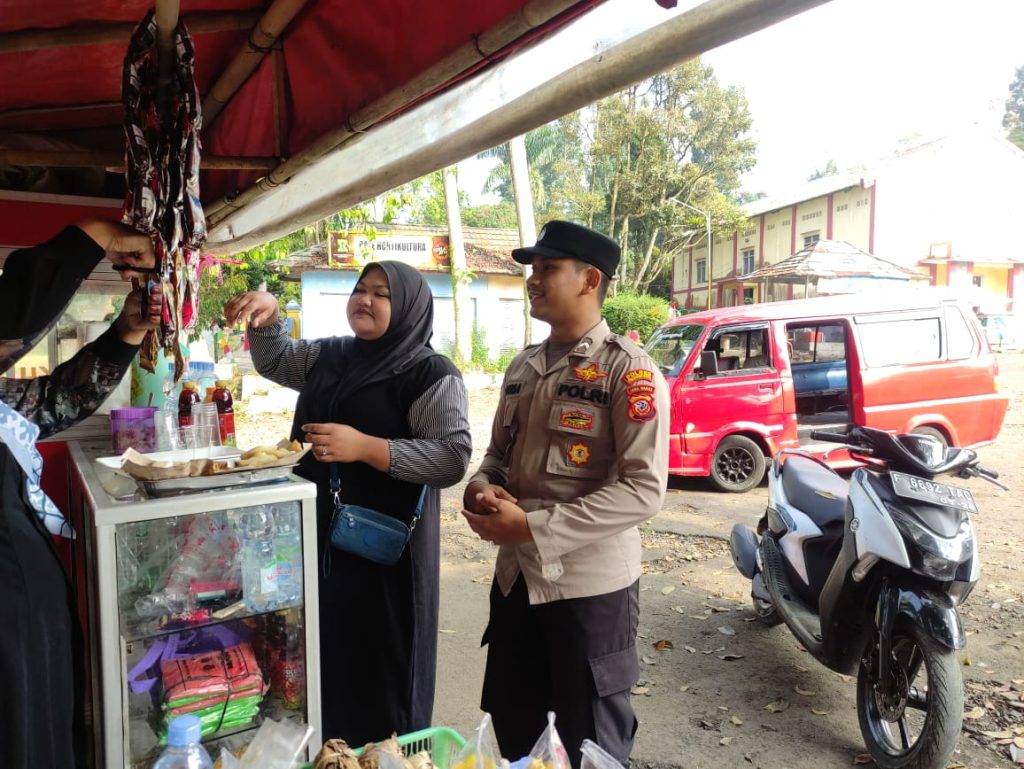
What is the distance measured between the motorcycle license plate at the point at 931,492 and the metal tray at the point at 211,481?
2.44m

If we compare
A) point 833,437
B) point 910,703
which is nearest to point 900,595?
point 910,703

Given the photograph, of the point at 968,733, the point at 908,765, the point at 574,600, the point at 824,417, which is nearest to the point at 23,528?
the point at 574,600

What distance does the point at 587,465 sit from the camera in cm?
203

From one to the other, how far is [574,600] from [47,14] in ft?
7.23

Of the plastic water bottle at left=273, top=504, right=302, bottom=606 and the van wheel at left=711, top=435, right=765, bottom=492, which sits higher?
the plastic water bottle at left=273, top=504, right=302, bottom=606

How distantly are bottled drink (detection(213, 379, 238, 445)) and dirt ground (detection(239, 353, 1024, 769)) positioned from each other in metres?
1.62

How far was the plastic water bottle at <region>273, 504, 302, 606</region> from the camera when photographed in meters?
1.89

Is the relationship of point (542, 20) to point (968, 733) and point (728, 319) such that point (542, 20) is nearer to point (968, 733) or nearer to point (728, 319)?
point (968, 733)

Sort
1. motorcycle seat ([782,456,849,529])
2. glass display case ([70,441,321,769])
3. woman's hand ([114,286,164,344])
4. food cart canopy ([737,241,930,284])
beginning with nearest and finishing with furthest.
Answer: glass display case ([70,441,321,769])
woman's hand ([114,286,164,344])
motorcycle seat ([782,456,849,529])
food cart canopy ([737,241,930,284])

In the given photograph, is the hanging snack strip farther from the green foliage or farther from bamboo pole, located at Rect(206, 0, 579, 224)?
the green foliage

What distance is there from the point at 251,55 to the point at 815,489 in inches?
135

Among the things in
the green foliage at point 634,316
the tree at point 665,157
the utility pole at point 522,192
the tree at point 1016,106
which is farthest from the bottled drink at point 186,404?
the tree at point 1016,106

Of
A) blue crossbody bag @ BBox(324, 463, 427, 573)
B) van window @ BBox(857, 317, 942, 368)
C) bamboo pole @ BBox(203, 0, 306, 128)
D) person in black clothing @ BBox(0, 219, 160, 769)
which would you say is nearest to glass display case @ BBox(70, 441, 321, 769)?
person in black clothing @ BBox(0, 219, 160, 769)

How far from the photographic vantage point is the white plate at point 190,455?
1.92 meters
